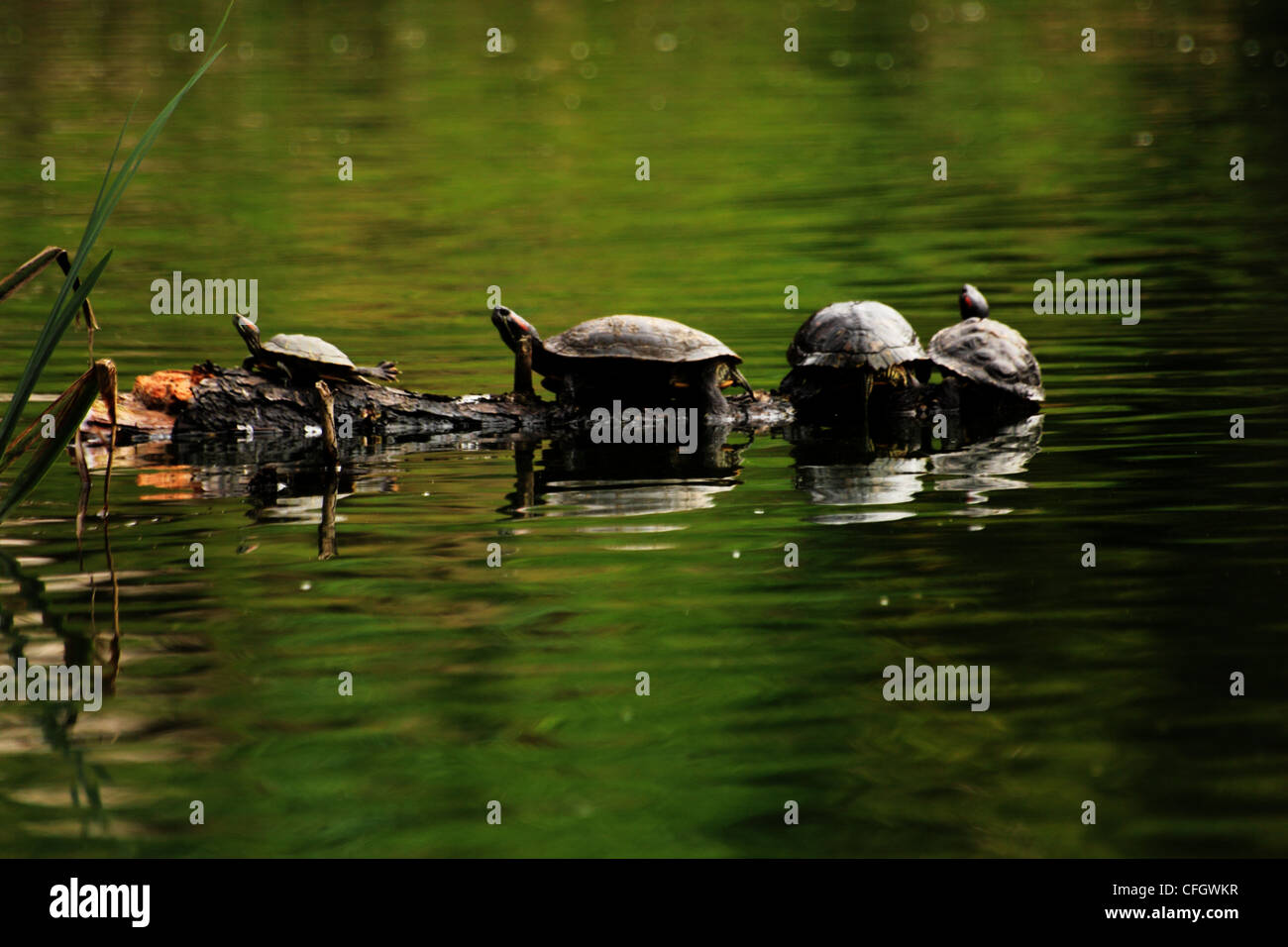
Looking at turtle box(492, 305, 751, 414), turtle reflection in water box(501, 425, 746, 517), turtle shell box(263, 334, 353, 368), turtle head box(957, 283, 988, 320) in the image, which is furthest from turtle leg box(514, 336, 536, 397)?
turtle head box(957, 283, 988, 320)

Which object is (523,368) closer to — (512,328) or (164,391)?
(512,328)

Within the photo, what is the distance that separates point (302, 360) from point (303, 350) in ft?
0.23

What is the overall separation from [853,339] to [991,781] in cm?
715

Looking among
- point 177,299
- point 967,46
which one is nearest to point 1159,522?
point 177,299

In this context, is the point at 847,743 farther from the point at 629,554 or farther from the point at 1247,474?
the point at 1247,474

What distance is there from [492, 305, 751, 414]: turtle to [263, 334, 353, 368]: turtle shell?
4.07 feet

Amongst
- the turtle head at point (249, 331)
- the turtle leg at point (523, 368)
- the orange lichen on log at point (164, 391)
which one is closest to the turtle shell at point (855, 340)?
the turtle leg at point (523, 368)

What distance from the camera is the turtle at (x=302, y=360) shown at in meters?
12.3

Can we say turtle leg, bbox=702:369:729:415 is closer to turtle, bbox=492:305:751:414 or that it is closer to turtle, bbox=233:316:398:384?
turtle, bbox=492:305:751:414

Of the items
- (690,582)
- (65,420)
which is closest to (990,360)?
(690,582)

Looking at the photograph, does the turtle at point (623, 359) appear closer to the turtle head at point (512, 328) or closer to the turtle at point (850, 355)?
the turtle head at point (512, 328)

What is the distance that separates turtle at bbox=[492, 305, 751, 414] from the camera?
41.9 ft

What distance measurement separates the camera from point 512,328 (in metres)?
12.9

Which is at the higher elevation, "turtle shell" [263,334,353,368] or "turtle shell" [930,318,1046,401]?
"turtle shell" [263,334,353,368]
